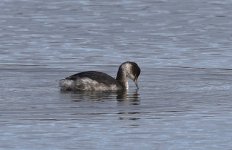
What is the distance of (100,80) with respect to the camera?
2464 cm

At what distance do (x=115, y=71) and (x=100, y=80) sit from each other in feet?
7.99

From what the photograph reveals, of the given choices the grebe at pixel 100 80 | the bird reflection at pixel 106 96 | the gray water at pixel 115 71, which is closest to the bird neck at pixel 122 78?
the grebe at pixel 100 80

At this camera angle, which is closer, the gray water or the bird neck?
the gray water

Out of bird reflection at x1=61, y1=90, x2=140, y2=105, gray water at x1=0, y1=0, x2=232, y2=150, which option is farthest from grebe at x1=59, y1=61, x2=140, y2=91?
gray water at x1=0, y1=0, x2=232, y2=150

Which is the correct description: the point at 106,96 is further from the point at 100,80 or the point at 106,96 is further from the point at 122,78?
the point at 122,78

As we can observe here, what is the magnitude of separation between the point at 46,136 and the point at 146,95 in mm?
5057

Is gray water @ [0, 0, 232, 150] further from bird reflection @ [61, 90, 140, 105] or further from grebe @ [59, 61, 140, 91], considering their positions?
grebe @ [59, 61, 140, 91]

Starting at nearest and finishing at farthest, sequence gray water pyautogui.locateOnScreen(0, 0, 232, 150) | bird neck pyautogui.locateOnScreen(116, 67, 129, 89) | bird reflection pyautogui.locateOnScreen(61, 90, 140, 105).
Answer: gray water pyautogui.locateOnScreen(0, 0, 232, 150)
bird reflection pyautogui.locateOnScreen(61, 90, 140, 105)
bird neck pyautogui.locateOnScreen(116, 67, 129, 89)

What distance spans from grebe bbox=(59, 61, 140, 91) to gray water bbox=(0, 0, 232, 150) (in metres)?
0.29

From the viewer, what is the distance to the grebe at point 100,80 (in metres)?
24.4

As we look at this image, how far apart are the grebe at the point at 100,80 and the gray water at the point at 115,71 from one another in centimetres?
29

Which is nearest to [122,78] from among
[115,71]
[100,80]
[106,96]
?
[100,80]

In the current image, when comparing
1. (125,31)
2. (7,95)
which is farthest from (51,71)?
(125,31)

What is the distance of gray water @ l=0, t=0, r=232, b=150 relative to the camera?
754 inches
